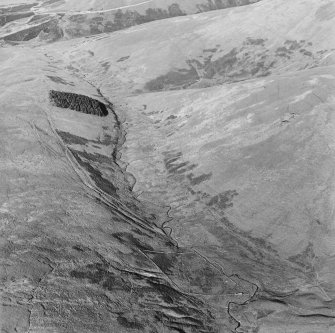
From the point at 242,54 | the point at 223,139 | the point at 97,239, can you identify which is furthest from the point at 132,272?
the point at 242,54

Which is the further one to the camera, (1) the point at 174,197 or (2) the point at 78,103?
(2) the point at 78,103

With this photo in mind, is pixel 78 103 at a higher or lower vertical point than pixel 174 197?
higher

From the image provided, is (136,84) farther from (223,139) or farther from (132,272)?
(132,272)

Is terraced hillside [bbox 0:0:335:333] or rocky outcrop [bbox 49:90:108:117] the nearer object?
terraced hillside [bbox 0:0:335:333]
